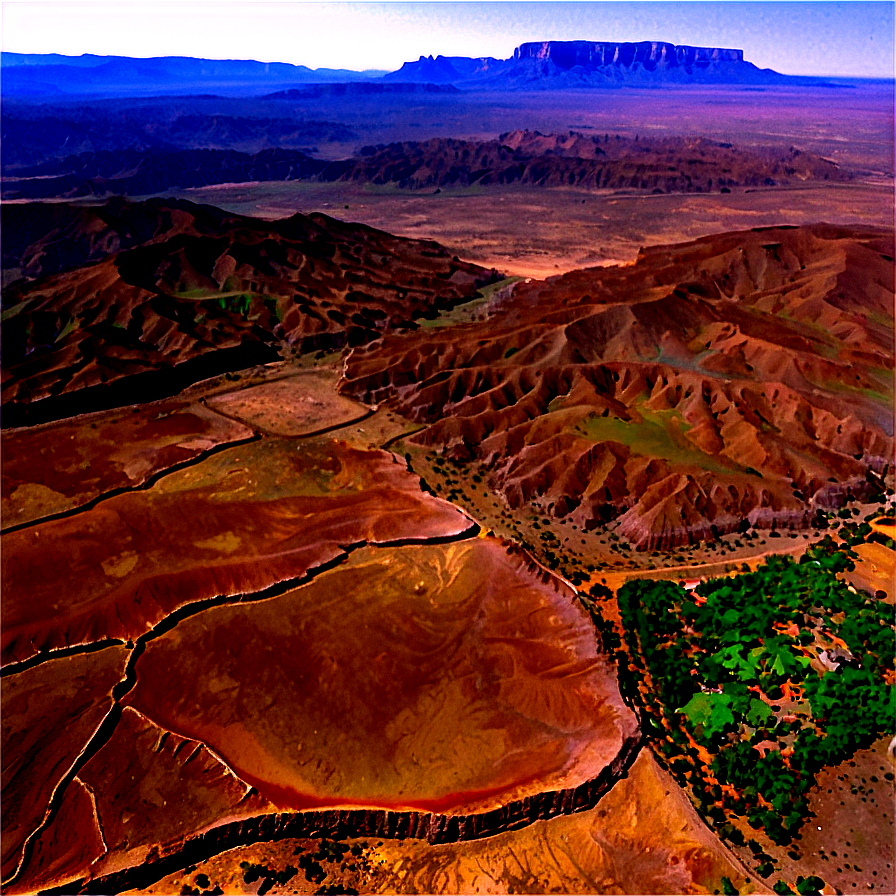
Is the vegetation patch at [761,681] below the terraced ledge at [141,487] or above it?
below

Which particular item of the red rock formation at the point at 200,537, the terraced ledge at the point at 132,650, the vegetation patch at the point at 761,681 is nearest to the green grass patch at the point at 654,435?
the vegetation patch at the point at 761,681

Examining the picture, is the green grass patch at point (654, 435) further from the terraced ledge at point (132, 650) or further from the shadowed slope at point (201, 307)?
the shadowed slope at point (201, 307)

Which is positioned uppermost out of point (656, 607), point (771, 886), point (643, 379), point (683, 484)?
point (643, 379)

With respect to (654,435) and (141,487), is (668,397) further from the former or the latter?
Result: (141,487)

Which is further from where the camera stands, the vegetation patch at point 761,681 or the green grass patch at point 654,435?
the green grass patch at point 654,435

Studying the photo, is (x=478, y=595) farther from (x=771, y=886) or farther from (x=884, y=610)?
(x=884, y=610)

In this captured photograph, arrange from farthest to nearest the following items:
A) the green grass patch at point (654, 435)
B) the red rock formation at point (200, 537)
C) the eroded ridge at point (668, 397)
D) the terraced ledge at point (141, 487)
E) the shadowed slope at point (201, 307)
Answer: the shadowed slope at point (201, 307)
the green grass patch at point (654, 435)
the eroded ridge at point (668, 397)
the terraced ledge at point (141, 487)
the red rock formation at point (200, 537)

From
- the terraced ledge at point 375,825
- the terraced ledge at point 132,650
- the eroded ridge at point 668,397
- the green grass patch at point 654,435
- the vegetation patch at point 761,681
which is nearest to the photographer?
the terraced ledge at point 375,825

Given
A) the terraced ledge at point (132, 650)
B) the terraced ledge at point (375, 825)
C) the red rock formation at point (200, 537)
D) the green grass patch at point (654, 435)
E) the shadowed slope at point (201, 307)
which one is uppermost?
the shadowed slope at point (201, 307)

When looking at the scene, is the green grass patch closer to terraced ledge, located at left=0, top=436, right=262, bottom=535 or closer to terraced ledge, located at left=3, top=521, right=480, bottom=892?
terraced ledge, located at left=3, top=521, right=480, bottom=892

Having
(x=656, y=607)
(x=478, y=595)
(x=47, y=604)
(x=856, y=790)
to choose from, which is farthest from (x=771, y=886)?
(x=47, y=604)

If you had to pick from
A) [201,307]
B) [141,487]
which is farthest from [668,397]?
Result: [201,307]
